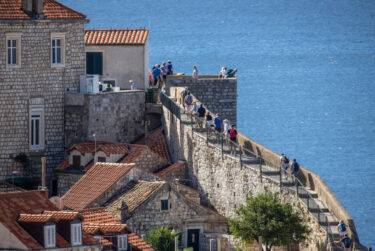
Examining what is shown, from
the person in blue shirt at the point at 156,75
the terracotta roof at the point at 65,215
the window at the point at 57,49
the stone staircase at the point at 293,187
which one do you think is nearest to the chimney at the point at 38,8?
the window at the point at 57,49

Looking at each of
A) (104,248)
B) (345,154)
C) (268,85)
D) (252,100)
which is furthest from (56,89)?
(268,85)

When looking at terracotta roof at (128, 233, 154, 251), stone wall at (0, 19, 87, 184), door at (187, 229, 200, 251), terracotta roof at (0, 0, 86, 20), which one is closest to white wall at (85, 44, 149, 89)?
stone wall at (0, 19, 87, 184)

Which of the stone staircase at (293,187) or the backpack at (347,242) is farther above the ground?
the stone staircase at (293,187)

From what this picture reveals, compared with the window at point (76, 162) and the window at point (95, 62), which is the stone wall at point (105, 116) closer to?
the window at point (76, 162)

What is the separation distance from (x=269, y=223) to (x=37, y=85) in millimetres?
14782

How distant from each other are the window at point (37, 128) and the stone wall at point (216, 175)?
5887 mm

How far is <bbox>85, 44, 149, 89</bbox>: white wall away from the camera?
226 feet

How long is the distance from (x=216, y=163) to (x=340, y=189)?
157 ft

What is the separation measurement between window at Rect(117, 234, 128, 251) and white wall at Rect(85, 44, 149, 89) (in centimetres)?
2199

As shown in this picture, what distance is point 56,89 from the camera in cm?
6438

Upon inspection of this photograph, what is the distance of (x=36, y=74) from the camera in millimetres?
63750

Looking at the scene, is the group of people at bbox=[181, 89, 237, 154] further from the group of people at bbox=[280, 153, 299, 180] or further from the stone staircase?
the group of people at bbox=[280, 153, 299, 180]

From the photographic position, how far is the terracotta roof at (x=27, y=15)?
207ft

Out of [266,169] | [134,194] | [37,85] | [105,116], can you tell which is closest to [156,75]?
[105,116]
